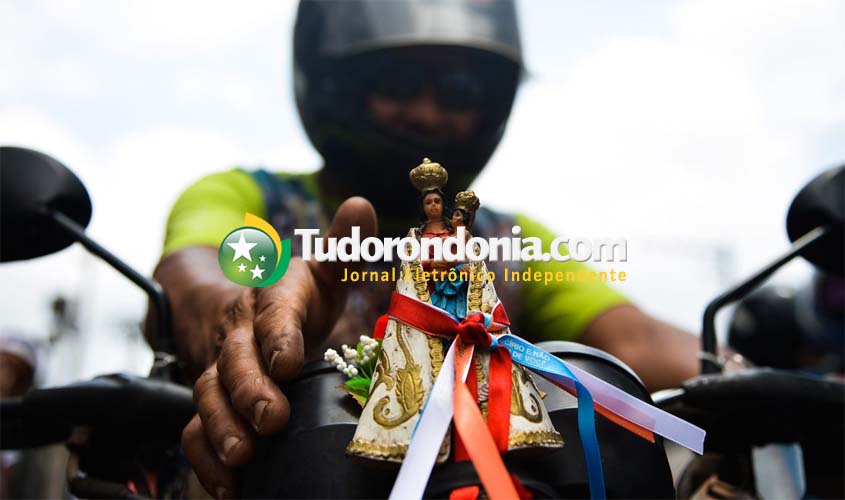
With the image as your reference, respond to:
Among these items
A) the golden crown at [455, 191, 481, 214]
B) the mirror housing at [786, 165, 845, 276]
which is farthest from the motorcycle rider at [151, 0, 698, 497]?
the mirror housing at [786, 165, 845, 276]

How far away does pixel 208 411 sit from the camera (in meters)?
0.60

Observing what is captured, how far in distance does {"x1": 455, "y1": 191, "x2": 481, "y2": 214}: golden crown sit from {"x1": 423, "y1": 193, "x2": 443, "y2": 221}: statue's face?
13 millimetres

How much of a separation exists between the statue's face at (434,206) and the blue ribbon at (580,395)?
10 cm

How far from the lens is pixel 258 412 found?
563 millimetres

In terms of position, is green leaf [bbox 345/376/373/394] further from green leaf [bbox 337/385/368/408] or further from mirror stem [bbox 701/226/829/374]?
mirror stem [bbox 701/226/829/374]

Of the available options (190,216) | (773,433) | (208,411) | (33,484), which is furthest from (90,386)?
(33,484)

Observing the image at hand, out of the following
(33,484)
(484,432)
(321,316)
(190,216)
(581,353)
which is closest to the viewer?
(484,432)

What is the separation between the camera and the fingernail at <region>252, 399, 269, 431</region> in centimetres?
56

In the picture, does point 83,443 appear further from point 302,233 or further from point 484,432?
point 484,432

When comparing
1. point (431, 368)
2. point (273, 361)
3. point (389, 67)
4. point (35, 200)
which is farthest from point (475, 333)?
point (389, 67)

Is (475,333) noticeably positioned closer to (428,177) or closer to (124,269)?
(428,177)

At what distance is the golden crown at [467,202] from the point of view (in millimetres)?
578

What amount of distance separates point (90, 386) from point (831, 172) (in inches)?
32.1

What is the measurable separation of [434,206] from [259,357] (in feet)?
0.60
